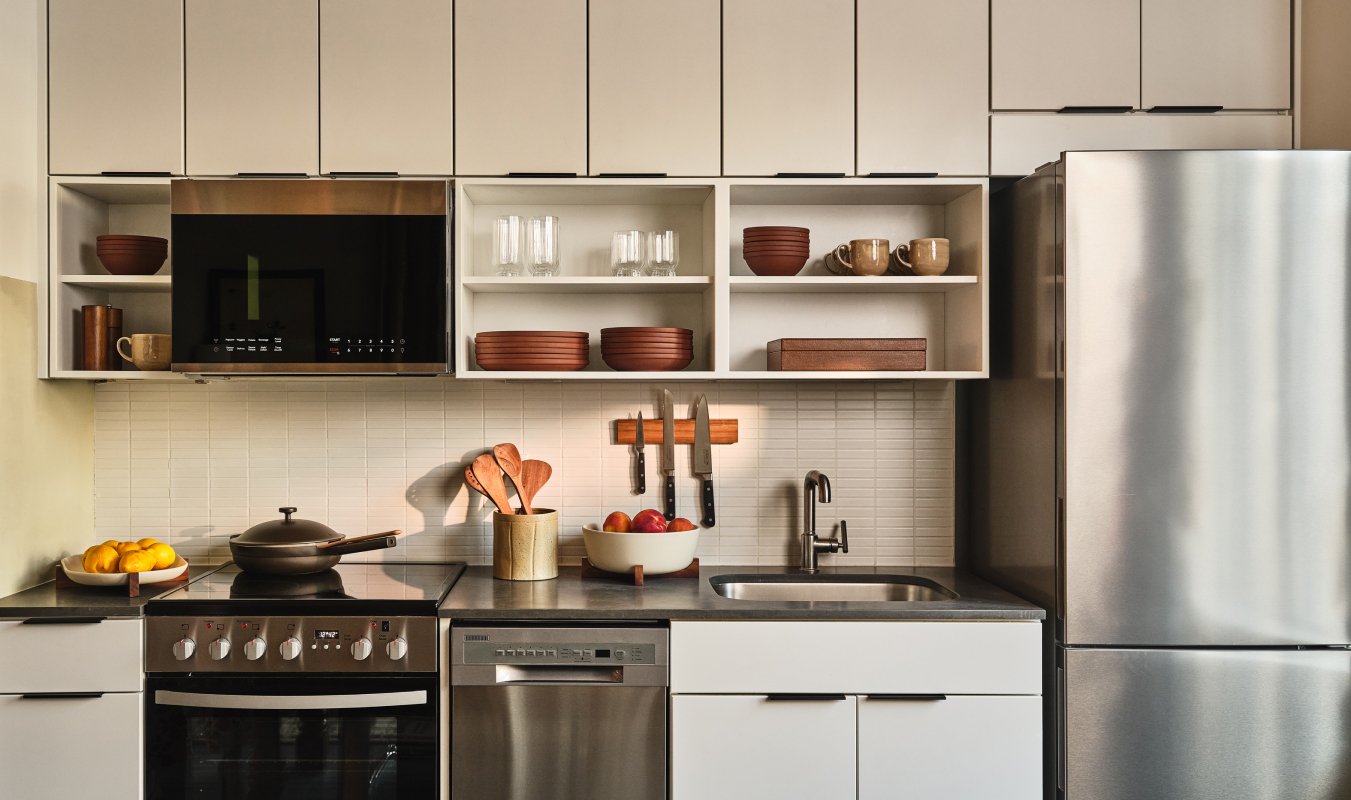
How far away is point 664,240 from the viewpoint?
2631 millimetres

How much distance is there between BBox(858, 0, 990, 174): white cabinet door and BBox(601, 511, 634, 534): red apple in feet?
3.81

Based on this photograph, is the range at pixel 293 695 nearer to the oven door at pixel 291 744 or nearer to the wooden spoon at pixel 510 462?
the oven door at pixel 291 744

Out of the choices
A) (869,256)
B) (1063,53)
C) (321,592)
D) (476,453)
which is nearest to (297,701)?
(321,592)

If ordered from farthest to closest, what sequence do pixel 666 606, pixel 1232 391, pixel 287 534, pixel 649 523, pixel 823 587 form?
pixel 823 587 → pixel 649 523 → pixel 287 534 → pixel 666 606 → pixel 1232 391

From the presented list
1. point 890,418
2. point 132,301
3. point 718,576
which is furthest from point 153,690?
point 890,418

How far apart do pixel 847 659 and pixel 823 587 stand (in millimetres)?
485

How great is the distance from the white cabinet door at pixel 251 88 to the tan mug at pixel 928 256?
165cm

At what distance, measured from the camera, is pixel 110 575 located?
240 centimetres

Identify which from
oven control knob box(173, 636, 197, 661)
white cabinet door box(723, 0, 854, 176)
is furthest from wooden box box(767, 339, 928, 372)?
oven control knob box(173, 636, 197, 661)

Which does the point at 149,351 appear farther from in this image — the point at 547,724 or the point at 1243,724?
the point at 1243,724

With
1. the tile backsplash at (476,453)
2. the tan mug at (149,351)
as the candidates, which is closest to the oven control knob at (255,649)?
the tile backsplash at (476,453)

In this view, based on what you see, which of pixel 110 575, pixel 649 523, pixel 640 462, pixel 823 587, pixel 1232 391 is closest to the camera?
pixel 1232 391

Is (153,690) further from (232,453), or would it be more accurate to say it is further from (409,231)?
(409,231)

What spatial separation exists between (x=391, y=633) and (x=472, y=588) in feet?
0.98
